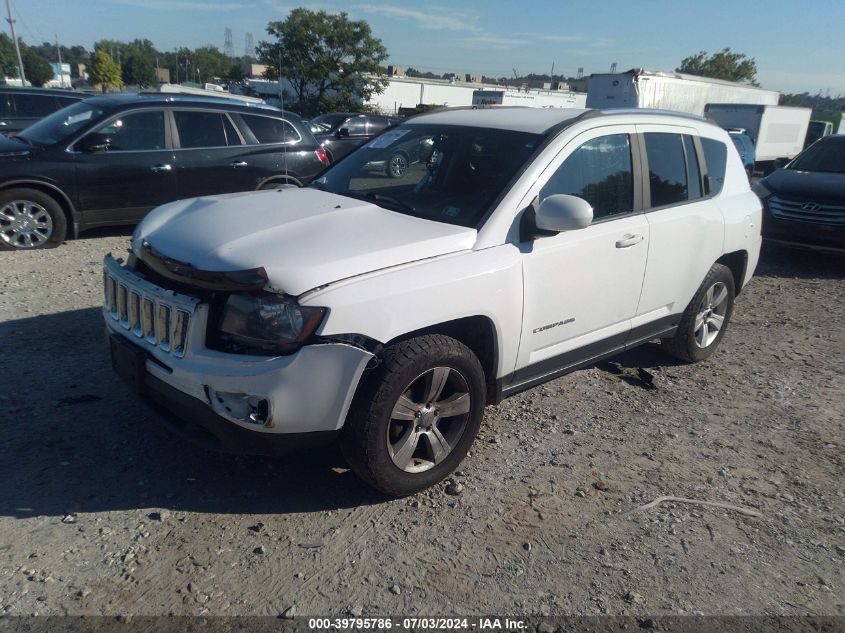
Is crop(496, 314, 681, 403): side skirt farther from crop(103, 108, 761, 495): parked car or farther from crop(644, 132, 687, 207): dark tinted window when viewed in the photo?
crop(644, 132, 687, 207): dark tinted window

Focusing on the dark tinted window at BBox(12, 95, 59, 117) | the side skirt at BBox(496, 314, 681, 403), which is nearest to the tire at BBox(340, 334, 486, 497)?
the side skirt at BBox(496, 314, 681, 403)

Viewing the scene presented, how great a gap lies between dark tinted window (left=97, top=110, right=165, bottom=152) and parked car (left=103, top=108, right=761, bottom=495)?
14.4 ft

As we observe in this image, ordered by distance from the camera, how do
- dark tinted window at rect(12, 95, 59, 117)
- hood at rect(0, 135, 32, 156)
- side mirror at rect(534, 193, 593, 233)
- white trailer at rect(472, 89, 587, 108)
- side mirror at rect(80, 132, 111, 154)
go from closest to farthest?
side mirror at rect(534, 193, 593, 233), hood at rect(0, 135, 32, 156), side mirror at rect(80, 132, 111, 154), dark tinted window at rect(12, 95, 59, 117), white trailer at rect(472, 89, 587, 108)

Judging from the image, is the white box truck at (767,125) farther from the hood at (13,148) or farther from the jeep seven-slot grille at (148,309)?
the jeep seven-slot grille at (148,309)

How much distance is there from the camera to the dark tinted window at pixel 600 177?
12.2ft

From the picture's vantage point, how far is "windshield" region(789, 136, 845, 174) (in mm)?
9477

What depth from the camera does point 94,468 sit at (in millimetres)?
3365

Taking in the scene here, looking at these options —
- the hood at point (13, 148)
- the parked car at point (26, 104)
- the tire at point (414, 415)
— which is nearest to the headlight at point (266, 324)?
the tire at point (414, 415)

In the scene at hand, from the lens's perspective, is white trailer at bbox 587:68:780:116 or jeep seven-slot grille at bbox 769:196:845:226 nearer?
jeep seven-slot grille at bbox 769:196:845:226

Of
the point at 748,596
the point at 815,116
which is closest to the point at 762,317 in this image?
the point at 748,596

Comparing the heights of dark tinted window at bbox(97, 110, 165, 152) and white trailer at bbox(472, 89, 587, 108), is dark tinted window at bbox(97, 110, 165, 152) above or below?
below

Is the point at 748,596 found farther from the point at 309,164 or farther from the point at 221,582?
the point at 309,164

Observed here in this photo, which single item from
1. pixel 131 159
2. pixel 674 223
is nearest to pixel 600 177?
pixel 674 223

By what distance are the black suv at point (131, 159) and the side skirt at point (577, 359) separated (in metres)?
5.08
